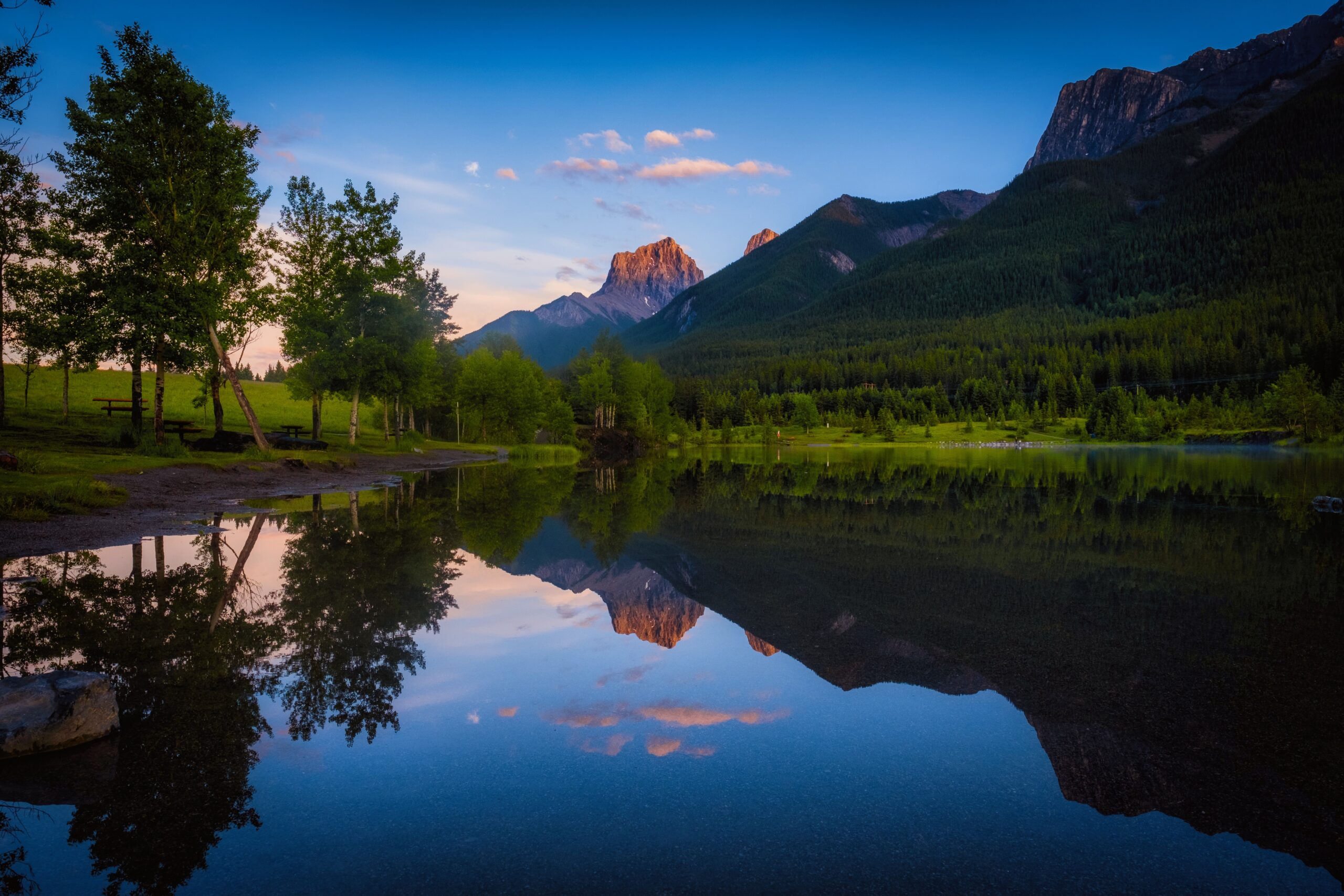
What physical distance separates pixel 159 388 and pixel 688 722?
36425 mm

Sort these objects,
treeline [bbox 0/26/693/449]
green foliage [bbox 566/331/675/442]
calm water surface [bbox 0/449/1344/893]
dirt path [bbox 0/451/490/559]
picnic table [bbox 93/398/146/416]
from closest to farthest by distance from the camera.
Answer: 1. calm water surface [bbox 0/449/1344/893]
2. dirt path [bbox 0/451/490/559]
3. treeline [bbox 0/26/693/449]
4. picnic table [bbox 93/398/146/416]
5. green foliage [bbox 566/331/675/442]

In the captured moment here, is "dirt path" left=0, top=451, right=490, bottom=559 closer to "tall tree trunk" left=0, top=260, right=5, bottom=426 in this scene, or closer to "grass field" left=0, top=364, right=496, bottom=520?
"grass field" left=0, top=364, right=496, bottom=520

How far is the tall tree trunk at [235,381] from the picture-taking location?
32906mm

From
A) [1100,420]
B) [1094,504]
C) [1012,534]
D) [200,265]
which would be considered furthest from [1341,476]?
[1100,420]

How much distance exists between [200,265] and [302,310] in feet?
38.2

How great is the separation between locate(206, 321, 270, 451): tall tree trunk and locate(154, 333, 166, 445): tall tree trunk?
6.57 ft

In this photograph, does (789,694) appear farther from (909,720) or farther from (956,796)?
(956,796)

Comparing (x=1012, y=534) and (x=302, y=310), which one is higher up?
(x=302, y=310)

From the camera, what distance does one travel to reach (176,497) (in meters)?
24.0

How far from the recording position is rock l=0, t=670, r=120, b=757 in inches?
232

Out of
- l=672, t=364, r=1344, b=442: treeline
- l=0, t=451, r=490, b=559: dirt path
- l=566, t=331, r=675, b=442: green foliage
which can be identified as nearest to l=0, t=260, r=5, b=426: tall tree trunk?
l=0, t=451, r=490, b=559: dirt path

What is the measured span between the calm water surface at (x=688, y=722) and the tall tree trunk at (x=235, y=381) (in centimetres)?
2181

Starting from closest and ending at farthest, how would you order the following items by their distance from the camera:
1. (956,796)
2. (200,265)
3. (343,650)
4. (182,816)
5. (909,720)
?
1. (182,816)
2. (956,796)
3. (909,720)
4. (343,650)
5. (200,265)

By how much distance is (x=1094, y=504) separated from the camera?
25.2m
